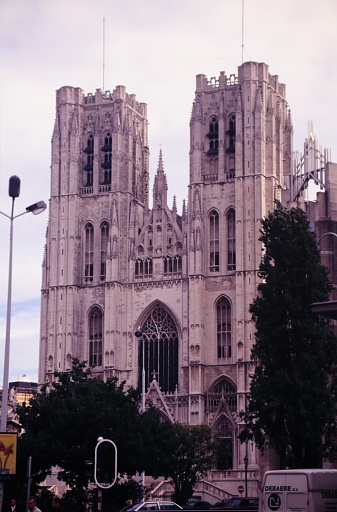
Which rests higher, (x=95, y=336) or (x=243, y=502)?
(x=95, y=336)

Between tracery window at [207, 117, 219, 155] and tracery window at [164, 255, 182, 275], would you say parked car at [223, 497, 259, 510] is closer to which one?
tracery window at [164, 255, 182, 275]

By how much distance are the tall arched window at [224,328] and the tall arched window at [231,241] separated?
3.12 meters

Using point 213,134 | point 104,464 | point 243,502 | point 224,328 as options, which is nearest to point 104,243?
point 213,134

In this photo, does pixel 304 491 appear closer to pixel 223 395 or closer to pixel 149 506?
pixel 149 506

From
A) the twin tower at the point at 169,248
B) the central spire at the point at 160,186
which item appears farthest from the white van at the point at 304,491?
the central spire at the point at 160,186

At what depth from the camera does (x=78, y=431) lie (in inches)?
2189

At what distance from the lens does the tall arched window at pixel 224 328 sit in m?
91.8

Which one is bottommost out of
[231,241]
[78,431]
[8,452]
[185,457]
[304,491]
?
[304,491]

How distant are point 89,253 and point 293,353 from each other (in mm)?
52476

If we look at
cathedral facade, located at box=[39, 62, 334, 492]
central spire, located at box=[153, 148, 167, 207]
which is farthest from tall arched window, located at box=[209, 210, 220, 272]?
central spire, located at box=[153, 148, 167, 207]

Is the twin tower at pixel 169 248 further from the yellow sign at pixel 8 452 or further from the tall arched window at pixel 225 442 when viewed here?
the yellow sign at pixel 8 452

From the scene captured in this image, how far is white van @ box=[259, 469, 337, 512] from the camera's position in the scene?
30.5 m

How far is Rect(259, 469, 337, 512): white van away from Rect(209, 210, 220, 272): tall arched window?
62501 millimetres

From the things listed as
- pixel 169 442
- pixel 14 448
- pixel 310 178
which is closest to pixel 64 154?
pixel 310 178
